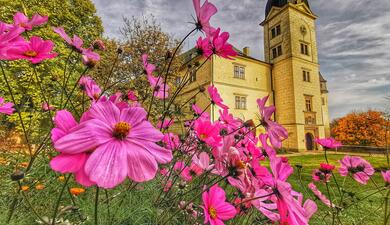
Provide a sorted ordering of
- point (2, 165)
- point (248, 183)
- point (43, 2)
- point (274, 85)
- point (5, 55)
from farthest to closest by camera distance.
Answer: point (274, 85), point (43, 2), point (2, 165), point (248, 183), point (5, 55)

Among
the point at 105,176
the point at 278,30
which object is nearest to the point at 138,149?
the point at 105,176

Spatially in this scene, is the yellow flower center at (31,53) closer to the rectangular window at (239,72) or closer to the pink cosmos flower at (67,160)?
the pink cosmos flower at (67,160)

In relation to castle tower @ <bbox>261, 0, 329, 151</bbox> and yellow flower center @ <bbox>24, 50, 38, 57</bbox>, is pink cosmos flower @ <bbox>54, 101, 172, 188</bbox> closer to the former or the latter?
yellow flower center @ <bbox>24, 50, 38, 57</bbox>

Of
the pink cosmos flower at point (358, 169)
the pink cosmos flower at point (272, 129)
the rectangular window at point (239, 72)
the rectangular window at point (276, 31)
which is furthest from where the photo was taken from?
the rectangular window at point (276, 31)

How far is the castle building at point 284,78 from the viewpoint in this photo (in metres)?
12.7

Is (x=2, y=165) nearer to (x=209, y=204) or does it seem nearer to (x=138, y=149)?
(x=209, y=204)

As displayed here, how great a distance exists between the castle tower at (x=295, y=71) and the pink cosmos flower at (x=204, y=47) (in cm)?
1317

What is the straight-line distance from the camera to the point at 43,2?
25.8ft

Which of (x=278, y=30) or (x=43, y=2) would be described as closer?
(x=43, y=2)

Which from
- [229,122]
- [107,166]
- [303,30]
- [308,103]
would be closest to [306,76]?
[308,103]

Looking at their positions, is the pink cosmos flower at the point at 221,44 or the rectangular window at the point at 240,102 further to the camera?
the rectangular window at the point at 240,102

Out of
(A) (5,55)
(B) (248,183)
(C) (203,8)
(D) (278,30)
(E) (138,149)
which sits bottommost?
(B) (248,183)

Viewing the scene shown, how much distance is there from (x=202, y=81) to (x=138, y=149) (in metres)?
12.7

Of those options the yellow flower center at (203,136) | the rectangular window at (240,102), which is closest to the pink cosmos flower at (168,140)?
the yellow flower center at (203,136)
